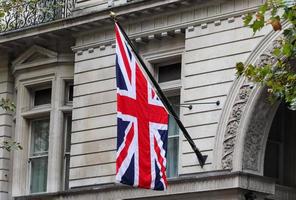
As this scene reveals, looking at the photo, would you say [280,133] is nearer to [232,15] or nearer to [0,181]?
[232,15]

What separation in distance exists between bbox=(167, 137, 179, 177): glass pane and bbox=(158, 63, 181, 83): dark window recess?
1774 mm

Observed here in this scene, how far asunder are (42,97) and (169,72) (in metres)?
5.46

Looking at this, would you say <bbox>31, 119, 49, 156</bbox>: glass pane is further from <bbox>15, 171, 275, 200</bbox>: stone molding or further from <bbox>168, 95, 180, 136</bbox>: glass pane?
<bbox>168, 95, 180, 136</bbox>: glass pane

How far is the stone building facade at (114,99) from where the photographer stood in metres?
27.9

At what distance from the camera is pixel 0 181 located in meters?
34.3

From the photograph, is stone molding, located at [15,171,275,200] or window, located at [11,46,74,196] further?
window, located at [11,46,74,196]

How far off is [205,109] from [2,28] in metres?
9.49

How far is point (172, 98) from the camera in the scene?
30.3 m

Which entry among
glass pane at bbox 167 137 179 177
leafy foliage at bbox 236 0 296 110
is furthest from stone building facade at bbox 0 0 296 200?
leafy foliage at bbox 236 0 296 110

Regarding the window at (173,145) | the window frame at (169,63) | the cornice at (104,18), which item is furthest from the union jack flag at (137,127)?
the cornice at (104,18)

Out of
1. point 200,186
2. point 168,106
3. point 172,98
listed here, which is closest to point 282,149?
point 172,98

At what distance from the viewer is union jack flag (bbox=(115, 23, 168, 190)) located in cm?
2591

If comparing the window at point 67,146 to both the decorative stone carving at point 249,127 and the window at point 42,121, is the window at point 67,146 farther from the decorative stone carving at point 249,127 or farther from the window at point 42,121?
the decorative stone carving at point 249,127

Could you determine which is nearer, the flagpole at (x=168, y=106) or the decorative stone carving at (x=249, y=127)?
the flagpole at (x=168, y=106)
